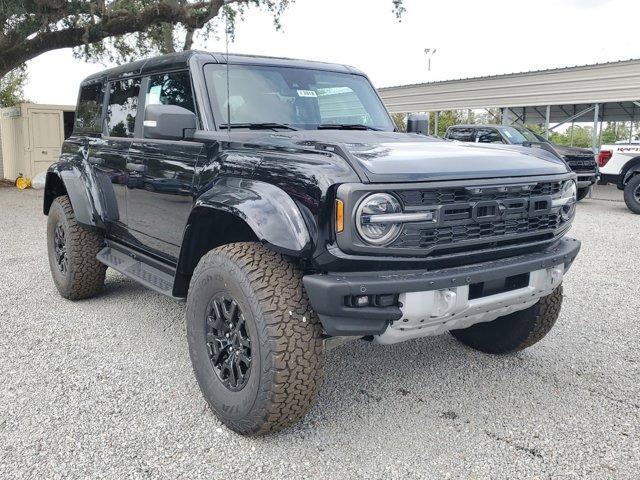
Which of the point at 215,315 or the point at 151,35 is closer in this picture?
the point at 215,315

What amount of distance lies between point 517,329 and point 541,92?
16114 mm

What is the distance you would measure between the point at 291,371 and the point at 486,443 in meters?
1.05

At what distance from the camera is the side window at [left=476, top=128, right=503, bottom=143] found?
1298cm

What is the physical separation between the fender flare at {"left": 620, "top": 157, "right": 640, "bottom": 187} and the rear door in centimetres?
1048

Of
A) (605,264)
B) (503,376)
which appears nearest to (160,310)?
(503,376)

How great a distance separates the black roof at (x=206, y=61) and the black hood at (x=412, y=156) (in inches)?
27.7

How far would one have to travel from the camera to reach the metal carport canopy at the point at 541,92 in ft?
52.4

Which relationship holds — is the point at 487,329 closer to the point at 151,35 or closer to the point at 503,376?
the point at 503,376

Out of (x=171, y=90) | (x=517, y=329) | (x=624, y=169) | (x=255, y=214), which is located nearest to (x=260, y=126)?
(x=171, y=90)

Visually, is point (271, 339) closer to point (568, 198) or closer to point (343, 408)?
point (343, 408)

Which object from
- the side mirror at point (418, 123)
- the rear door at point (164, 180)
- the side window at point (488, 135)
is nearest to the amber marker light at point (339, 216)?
the rear door at point (164, 180)

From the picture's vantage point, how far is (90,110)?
5.11 metres

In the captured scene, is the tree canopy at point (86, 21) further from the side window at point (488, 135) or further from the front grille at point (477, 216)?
the front grille at point (477, 216)

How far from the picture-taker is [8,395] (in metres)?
3.27
